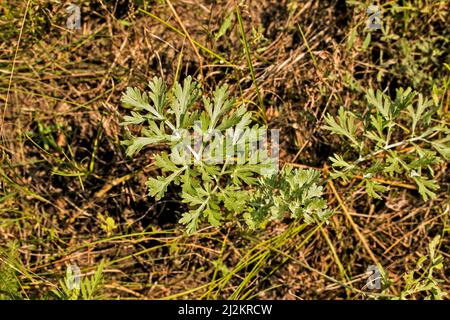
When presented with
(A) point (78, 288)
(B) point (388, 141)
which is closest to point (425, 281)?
(B) point (388, 141)

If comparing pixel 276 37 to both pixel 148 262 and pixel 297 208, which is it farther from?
pixel 148 262

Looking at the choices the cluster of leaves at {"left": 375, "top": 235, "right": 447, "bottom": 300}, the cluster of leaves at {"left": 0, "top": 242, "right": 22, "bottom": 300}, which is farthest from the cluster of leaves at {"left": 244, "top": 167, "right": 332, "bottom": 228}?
the cluster of leaves at {"left": 0, "top": 242, "right": 22, "bottom": 300}

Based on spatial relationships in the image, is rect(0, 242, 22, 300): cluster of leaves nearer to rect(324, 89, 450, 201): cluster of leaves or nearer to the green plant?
the green plant

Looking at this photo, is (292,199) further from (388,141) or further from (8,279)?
(8,279)

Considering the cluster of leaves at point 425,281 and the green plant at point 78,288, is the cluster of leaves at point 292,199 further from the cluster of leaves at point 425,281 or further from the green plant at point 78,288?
the green plant at point 78,288

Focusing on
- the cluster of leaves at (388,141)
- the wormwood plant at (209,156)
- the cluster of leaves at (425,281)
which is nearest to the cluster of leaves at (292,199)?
the wormwood plant at (209,156)

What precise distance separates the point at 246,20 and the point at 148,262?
1587 mm

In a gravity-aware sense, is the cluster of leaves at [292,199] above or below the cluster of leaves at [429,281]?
above

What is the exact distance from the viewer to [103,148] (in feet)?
11.0

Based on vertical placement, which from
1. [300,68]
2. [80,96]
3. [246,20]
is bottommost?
[80,96]

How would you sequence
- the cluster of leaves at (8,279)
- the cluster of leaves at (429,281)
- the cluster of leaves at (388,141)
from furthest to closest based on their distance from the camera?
the cluster of leaves at (8,279) → the cluster of leaves at (429,281) → the cluster of leaves at (388,141)
